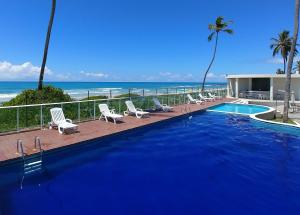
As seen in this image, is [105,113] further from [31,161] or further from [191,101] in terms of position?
[191,101]

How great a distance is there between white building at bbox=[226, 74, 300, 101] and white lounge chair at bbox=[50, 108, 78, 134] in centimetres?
1853

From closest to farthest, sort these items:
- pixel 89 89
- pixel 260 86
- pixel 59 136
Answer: pixel 59 136 → pixel 260 86 → pixel 89 89

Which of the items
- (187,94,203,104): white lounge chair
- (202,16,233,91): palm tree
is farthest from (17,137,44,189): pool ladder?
(202,16,233,91): palm tree

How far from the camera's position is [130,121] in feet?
35.2

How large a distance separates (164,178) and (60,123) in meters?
4.18

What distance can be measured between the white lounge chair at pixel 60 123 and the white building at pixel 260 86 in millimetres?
18527

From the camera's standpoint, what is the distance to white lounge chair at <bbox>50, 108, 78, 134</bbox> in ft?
27.0

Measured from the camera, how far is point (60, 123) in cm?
851

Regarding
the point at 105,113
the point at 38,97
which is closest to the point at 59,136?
the point at 105,113

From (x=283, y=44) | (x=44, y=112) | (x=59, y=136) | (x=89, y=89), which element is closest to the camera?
(x=59, y=136)

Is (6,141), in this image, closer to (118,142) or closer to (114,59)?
(118,142)

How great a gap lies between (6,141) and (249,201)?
604 centimetres

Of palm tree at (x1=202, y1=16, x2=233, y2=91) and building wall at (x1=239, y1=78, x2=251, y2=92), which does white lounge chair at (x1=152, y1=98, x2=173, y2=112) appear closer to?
building wall at (x1=239, y1=78, x2=251, y2=92)

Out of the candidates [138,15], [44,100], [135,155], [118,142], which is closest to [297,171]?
[135,155]
